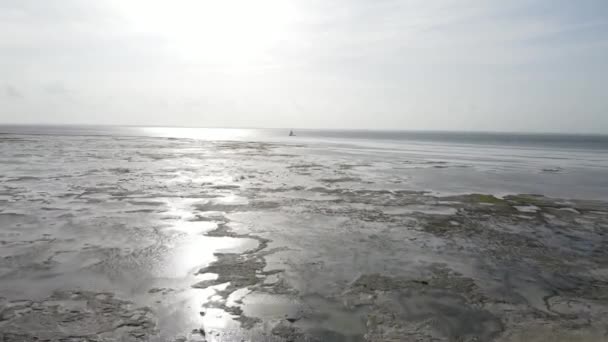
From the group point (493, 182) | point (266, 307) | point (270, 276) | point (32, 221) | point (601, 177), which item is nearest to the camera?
point (266, 307)

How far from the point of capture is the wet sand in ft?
17.9

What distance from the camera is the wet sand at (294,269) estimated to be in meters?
5.45

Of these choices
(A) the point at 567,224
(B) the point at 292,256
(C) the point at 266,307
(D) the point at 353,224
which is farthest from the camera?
(A) the point at 567,224

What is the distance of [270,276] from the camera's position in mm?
7301

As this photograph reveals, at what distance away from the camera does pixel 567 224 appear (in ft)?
40.9

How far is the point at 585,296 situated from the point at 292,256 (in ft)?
18.7

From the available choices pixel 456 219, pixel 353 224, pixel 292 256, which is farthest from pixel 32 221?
pixel 456 219

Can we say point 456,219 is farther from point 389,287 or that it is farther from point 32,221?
point 32,221

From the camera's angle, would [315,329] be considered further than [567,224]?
No

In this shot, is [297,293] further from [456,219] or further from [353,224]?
[456,219]

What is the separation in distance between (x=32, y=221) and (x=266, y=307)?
8.59 meters

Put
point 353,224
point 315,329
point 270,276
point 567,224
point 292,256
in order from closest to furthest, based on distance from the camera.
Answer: point 315,329 < point 270,276 < point 292,256 < point 353,224 < point 567,224

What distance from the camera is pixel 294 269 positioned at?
7.75 metres

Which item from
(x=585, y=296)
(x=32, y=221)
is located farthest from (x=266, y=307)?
(x=32, y=221)
